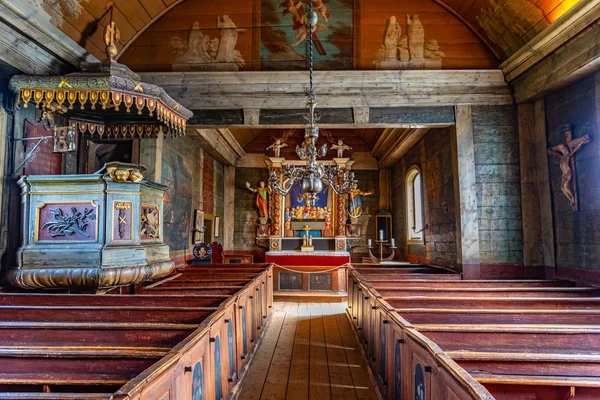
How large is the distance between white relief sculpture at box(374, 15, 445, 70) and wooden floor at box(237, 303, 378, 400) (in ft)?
12.2

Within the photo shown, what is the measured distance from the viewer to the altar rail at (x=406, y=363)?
1.15 meters

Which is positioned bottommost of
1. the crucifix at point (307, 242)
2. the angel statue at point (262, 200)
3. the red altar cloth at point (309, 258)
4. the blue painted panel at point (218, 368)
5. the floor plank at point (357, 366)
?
the floor plank at point (357, 366)

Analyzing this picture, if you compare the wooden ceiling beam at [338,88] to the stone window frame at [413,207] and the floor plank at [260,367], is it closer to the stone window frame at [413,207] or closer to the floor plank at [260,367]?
the stone window frame at [413,207]

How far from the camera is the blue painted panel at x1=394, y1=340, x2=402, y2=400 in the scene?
206cm

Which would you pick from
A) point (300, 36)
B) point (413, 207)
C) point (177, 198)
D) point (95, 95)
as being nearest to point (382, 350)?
point (95, 95)

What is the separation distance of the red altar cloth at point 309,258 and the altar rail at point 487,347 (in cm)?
391

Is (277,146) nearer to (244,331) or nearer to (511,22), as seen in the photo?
(511,22)

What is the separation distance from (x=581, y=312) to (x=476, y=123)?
2963 mm

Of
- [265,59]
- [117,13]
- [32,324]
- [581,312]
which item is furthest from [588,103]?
[117,13]

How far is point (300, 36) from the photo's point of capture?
469 cm

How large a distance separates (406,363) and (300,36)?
14.2 ft

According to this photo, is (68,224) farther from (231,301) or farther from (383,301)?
(383,301)

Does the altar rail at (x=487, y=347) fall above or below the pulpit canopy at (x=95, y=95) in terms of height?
below

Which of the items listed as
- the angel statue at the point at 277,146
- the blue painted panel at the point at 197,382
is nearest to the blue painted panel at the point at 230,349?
the blue painted panel at the point at 197,382
